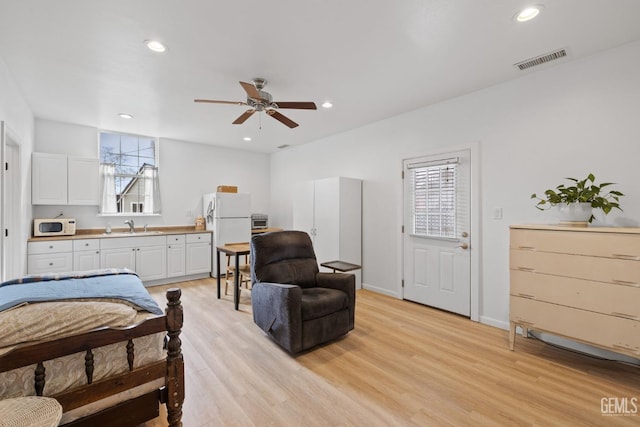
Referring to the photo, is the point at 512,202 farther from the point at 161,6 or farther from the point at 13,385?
the point at 13,385

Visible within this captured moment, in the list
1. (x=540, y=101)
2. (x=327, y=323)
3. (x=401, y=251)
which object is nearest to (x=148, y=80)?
(x=327, y=323)

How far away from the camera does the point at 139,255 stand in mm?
4816

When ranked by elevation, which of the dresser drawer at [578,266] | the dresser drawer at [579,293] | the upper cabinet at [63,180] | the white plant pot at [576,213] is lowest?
the dresser drawer at [579,293]

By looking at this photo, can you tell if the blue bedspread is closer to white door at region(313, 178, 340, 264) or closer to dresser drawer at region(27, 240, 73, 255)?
dresser drawer at region(27, 240, 73, 255)

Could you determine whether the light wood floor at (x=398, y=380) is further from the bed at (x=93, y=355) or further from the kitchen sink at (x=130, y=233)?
the kitchen sink at (x=130, y=233)

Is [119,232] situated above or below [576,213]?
below

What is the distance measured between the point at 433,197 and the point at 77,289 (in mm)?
3732

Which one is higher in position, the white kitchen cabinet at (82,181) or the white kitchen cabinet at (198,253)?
the white kitchen cabinet at (82,181)

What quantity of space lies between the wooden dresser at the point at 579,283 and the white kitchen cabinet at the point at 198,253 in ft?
15.9

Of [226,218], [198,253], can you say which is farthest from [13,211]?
[226,218]

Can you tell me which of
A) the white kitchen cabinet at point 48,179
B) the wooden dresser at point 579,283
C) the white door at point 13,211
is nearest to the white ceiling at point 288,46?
the white door at point 13,211

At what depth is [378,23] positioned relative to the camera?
218 cm

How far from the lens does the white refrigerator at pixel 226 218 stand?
5469 mm

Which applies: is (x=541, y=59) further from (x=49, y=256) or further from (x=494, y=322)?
(x=49, y=256)
